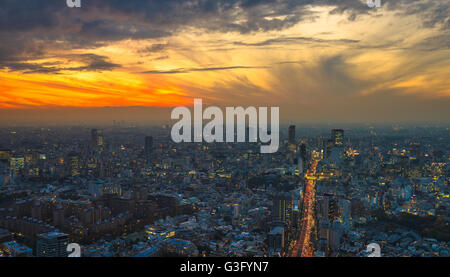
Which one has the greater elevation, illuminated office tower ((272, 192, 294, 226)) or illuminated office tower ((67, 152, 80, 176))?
illuminated office tower ((67, 152, 80, 176))

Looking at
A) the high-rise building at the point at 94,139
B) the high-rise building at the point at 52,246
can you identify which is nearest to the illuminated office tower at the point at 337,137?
the high-rise building at the point at 94,139

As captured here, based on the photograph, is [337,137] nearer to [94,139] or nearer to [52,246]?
[94,139]

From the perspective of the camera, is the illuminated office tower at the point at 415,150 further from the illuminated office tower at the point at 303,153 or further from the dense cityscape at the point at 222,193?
the illuminated office tower at the point at 303,153

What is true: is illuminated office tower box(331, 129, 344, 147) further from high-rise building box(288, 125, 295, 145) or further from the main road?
the main road

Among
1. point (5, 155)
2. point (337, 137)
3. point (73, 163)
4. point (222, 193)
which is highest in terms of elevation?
point (337, 137)

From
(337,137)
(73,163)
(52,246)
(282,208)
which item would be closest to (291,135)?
(337,137)

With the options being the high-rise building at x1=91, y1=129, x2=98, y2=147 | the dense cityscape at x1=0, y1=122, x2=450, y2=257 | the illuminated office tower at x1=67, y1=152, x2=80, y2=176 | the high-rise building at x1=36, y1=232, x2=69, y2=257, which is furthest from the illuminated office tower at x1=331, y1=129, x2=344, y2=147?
the high-rise building at x1=36, y1=232, x2=69, y2=257
